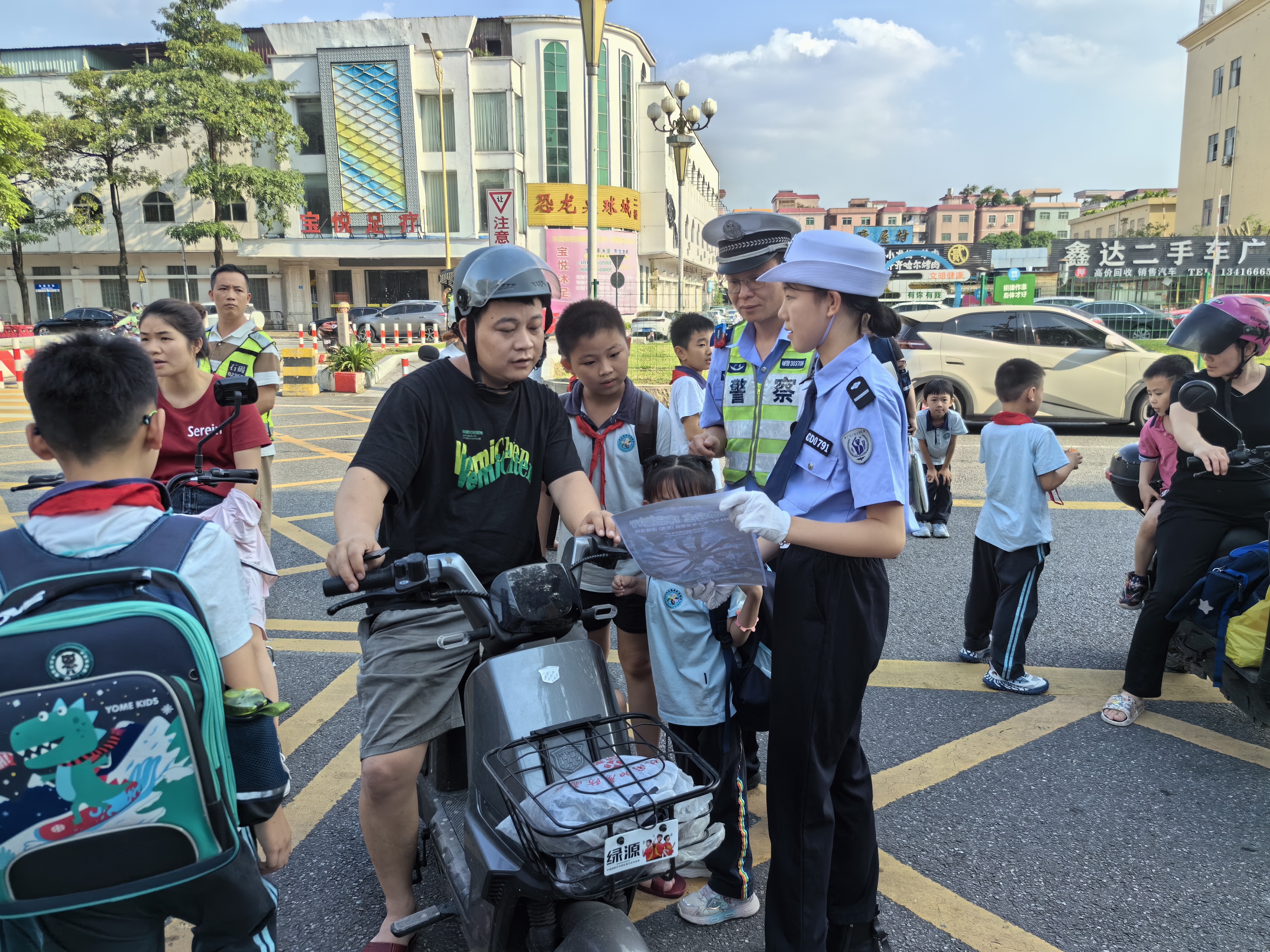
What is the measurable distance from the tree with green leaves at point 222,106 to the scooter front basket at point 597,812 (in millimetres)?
39392

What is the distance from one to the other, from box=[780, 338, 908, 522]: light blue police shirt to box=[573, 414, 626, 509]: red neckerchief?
107 cm

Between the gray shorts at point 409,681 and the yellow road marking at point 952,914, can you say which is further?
the yellow road marking at point 952,914

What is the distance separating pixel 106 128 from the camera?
117ft

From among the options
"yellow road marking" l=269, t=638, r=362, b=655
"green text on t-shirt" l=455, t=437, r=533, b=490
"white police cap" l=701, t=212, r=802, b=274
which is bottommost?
"yellow road marking" l=269, t=638, r=362, b=655

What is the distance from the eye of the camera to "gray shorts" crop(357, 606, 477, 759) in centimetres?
228

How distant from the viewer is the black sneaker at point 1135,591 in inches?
184

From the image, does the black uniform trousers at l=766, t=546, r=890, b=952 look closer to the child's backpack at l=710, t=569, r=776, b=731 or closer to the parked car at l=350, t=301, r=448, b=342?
the child's backpack at l=710, t=569, r=776, b=731

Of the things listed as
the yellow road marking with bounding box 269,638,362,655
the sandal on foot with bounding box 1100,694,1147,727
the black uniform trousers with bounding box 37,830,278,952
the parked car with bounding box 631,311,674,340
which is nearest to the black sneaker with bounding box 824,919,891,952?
the black uniform trousers with bounding box 37,830,278,952

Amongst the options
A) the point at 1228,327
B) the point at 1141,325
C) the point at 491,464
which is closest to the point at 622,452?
the point at 491,464

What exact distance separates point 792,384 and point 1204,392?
2.09 m

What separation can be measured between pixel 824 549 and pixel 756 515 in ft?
0.70

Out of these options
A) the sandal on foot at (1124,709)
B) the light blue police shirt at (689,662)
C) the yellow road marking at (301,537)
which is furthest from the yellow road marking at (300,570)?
the sandal on foot at (1124,709)

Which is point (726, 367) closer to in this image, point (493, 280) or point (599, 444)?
point (599, 444)

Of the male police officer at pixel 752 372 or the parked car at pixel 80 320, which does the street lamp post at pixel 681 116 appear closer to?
the male police officer at pixel 752 372
